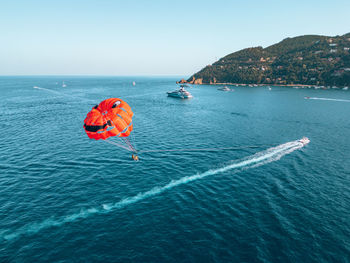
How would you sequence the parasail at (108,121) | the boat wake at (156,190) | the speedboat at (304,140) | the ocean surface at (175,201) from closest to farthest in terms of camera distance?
the ocean surface at (175,201) → the boat wake at (156,190) → the parasail at (108,121) → the speedboat at (304,140)

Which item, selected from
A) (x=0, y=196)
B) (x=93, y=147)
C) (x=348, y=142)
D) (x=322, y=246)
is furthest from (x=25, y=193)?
(x=348, y=142)

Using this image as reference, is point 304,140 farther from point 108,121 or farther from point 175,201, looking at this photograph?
→ point 108,121

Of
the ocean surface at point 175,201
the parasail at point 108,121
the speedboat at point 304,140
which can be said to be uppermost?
the parasail at point 108,121

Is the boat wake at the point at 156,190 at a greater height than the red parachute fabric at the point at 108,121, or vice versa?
the red parachute fabric at the point at 108,121

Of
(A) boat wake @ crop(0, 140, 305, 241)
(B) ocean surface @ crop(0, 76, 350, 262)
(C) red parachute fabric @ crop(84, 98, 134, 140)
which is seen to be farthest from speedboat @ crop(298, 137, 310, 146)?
(C) red parachute fabric @ crop(84, 98, 134, 140)

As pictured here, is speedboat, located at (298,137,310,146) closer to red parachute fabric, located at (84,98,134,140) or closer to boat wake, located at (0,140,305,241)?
boat wake, located at (0,140,305,241)

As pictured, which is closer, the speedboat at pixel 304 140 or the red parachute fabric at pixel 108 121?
the red parachute fabric at pixel 108 121

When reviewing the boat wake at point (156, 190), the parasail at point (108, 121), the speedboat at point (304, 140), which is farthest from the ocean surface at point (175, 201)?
the parasail at point (108, 121)

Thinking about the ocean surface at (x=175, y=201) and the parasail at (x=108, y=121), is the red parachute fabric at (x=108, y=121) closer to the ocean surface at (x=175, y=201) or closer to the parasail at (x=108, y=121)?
the parasail at (x=108, y=121)
